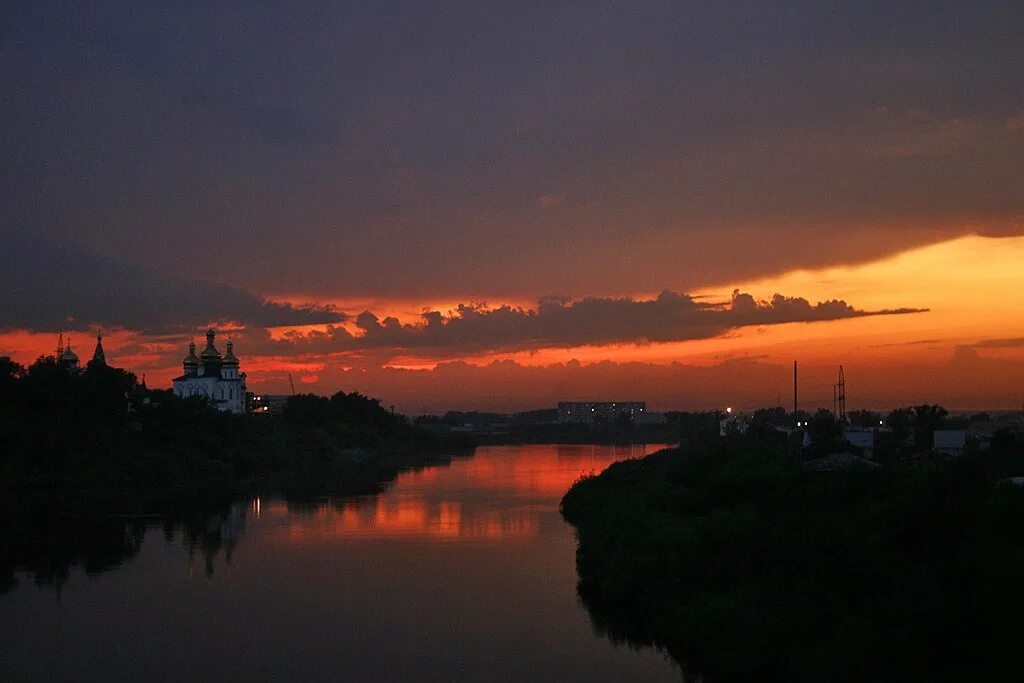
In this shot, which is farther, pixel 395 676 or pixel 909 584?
pixel 395 676

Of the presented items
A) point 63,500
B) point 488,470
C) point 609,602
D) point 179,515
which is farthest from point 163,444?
point 609,602

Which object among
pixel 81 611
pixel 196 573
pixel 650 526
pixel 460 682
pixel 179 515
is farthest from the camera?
pixel 179 515

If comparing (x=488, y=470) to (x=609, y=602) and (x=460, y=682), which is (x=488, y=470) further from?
(x=460, y=682)

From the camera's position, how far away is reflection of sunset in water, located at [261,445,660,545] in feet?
98.9

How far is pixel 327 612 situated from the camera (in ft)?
63.0

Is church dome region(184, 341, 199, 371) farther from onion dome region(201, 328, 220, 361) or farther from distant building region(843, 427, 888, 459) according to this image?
distant building region(843, 427, 888, 459)

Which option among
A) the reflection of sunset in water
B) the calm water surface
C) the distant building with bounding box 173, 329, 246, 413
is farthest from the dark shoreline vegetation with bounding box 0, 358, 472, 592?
the distant building with bounding box 173, 329, 246, 413

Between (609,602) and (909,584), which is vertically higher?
(909,584)

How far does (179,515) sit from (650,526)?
1889cm

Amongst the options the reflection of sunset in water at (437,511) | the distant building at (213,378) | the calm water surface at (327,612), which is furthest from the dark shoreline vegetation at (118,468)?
the distant building at (213,378)

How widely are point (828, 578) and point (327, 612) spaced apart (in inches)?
348

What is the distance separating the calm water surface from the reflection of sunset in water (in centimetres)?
23

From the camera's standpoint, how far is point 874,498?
58.2 feet

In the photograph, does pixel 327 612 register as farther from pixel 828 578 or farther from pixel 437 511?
pixel 437 511
